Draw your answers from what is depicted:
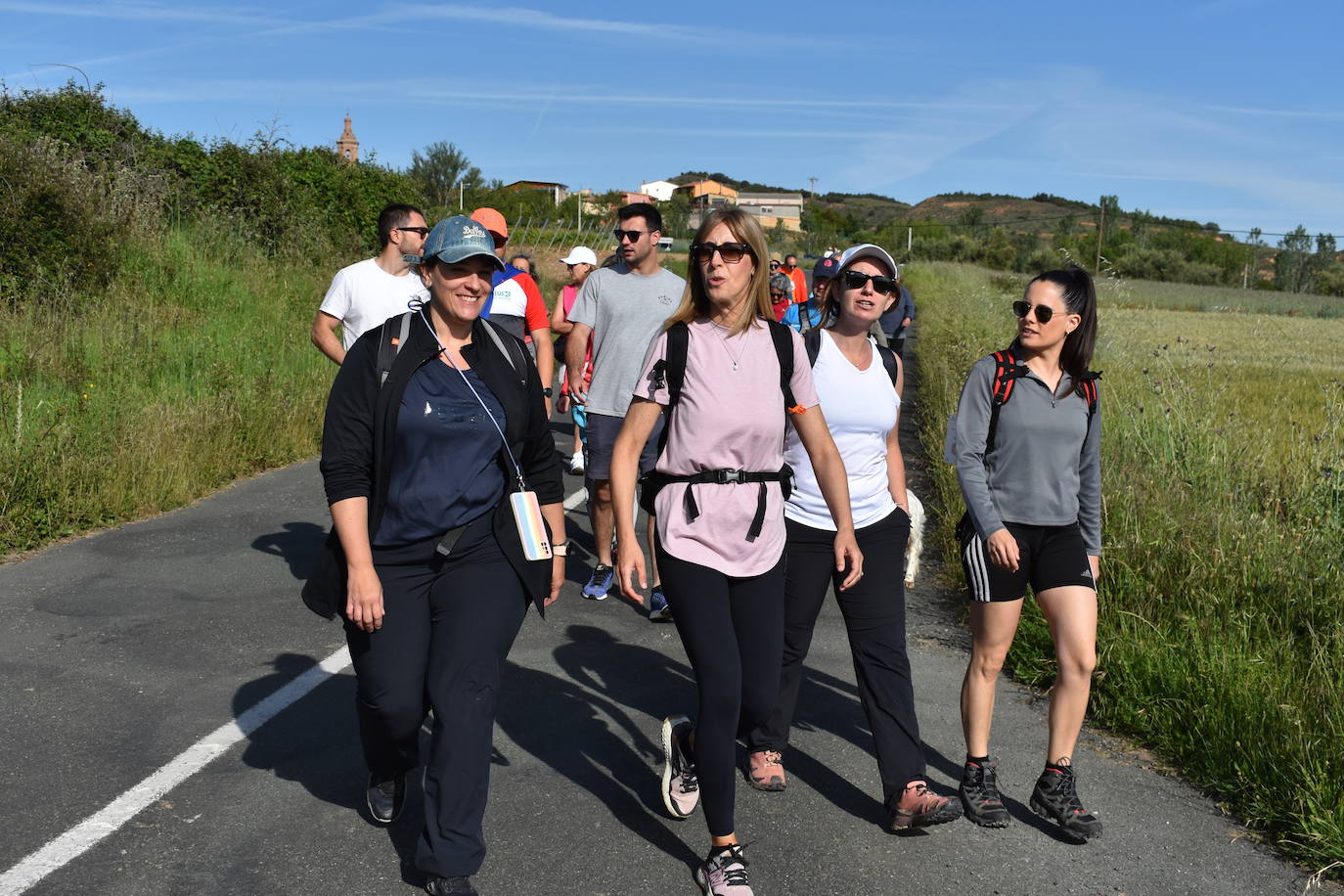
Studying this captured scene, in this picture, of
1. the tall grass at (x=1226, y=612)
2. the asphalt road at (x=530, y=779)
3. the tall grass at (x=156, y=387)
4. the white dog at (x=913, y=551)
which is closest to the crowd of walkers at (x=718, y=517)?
the asphalt road at (x=530, y=779)

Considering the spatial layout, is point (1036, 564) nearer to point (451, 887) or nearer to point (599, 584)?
point (451, 887)

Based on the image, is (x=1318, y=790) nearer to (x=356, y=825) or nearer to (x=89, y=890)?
(x=356, y=825)

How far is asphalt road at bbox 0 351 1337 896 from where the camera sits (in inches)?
146

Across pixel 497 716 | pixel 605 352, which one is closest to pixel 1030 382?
pixel 497 716

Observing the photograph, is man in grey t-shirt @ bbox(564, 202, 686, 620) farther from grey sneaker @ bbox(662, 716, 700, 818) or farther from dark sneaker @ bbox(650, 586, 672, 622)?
grey sneaker @ bbox(662, 716, 700, 818)

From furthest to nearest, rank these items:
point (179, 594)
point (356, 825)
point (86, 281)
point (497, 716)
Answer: point (86, 281)
point (179, 594)
point (497, 716)
point (356, 825)

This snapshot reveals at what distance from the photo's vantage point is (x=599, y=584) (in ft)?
23.8

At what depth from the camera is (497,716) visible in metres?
5.09

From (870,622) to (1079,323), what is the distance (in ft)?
4.17

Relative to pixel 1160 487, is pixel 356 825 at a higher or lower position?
lower

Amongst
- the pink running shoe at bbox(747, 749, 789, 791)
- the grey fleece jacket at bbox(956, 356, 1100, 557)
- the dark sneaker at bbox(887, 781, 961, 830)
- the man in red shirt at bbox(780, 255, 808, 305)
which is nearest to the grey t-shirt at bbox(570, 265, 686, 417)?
the pink running shoe at bbox(747, 749, 789, 791)

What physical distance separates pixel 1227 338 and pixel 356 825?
3090 centimetres

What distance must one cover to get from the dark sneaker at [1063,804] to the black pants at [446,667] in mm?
1907

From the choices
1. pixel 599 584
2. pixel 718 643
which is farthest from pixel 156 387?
pixel 718 643
